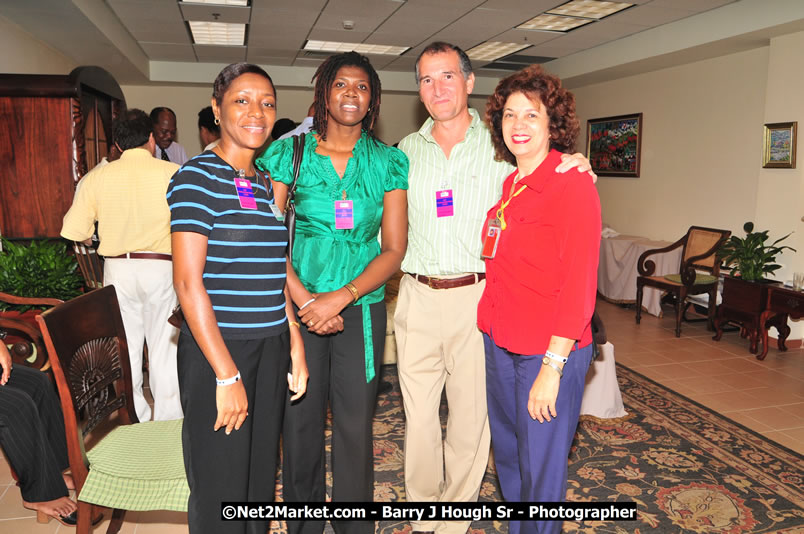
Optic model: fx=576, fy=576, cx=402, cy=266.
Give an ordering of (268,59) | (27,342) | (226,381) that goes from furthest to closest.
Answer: (268,59)
(27,342)
(226,381)

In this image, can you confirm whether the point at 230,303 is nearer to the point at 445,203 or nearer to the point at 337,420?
the point at 337,420

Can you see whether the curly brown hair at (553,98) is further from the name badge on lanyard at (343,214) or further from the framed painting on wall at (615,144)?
the framed painting on wall at (615,144)

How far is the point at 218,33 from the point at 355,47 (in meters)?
1.95

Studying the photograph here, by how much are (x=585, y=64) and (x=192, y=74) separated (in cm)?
645

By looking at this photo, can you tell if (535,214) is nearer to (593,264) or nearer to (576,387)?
(593,264)

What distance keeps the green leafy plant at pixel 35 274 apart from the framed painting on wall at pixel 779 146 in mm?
6274

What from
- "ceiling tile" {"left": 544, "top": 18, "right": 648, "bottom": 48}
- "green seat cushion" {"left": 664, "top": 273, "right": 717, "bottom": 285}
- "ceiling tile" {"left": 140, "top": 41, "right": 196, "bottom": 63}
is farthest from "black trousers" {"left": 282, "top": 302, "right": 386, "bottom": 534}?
"ceiling tile" {"left": 140, "top": 41, "right": 196, "bottom": 63}

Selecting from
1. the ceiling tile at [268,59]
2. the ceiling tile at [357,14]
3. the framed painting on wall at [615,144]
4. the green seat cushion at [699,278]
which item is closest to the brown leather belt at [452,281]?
the ceiling tile at [357,14]

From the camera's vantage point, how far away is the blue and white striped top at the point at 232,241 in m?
1.47

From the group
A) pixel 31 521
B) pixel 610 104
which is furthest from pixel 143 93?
pixel 31 521

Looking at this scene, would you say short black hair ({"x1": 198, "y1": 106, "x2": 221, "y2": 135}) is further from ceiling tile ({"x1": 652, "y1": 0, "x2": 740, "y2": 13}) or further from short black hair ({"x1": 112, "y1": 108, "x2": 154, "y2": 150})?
ceiling tile ({"x1": 652, "y1": 0, "x2": 740, "y2": 13})

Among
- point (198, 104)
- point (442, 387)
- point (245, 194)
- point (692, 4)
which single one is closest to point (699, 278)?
point (692, 4)

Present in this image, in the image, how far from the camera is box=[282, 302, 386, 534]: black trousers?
1.99 metres

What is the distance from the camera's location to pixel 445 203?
7.32ft
